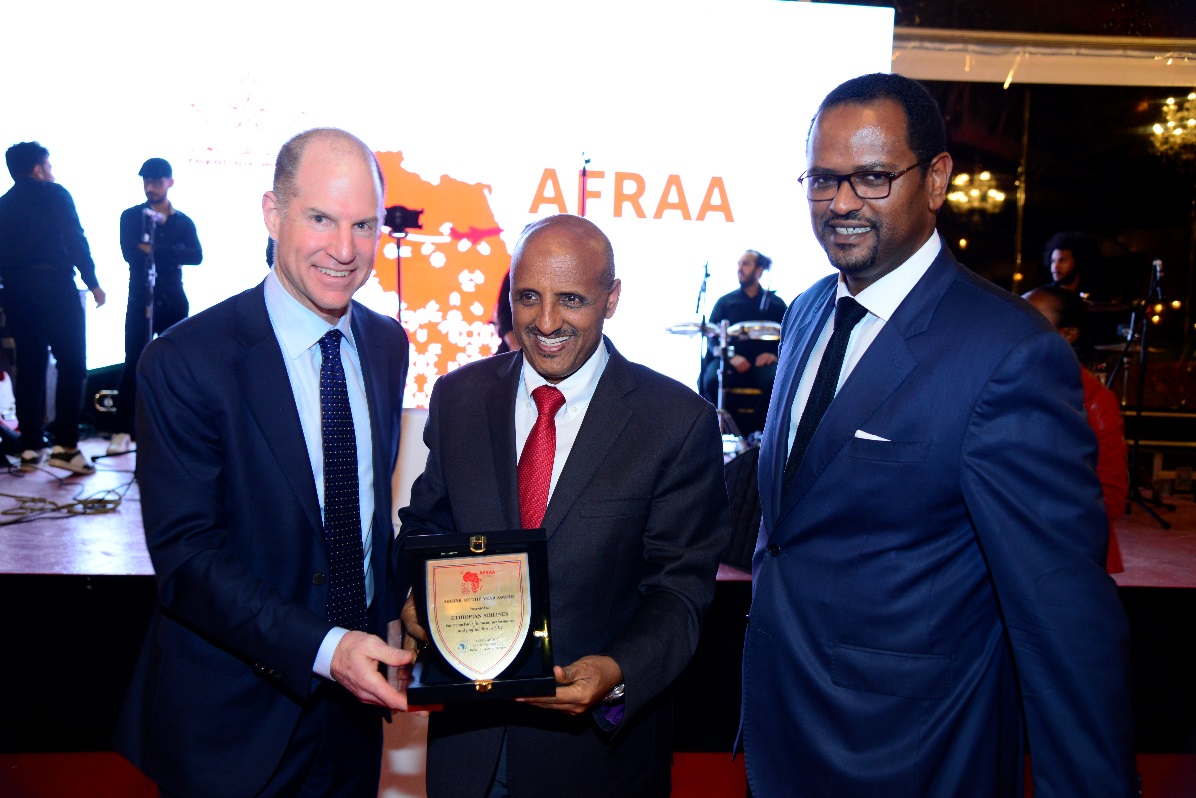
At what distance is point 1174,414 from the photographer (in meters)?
8.18

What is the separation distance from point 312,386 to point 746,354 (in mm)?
6490

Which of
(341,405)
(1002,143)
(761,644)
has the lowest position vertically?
(761,644)

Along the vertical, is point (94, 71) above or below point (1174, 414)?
above

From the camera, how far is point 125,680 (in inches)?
122

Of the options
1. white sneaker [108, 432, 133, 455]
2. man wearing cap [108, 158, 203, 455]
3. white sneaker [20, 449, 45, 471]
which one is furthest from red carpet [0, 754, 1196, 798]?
white sneaker [108, 432, 133, 455]

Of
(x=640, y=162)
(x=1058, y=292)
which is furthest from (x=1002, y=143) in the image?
(x=1058, y=292)

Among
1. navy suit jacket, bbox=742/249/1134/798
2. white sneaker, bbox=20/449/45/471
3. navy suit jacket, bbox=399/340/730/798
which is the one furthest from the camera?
white sneaker, bbox=20/449/45/471

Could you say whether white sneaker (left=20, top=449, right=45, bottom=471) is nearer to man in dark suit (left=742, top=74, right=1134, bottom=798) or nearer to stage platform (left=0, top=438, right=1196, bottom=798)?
stage platform (left=0, top=438, right=1196, bottom=798)

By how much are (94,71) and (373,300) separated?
300 cm

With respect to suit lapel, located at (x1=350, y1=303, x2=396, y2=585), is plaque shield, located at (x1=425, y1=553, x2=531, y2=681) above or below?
below

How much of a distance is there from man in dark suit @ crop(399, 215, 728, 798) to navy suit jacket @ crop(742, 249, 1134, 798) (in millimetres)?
211

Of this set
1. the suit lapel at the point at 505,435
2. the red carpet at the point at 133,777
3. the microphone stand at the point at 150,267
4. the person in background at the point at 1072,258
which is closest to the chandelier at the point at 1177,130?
the person in background at the point at 1072,258

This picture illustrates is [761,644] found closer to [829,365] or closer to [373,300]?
[829,365]

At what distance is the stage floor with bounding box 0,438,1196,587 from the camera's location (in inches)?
142
